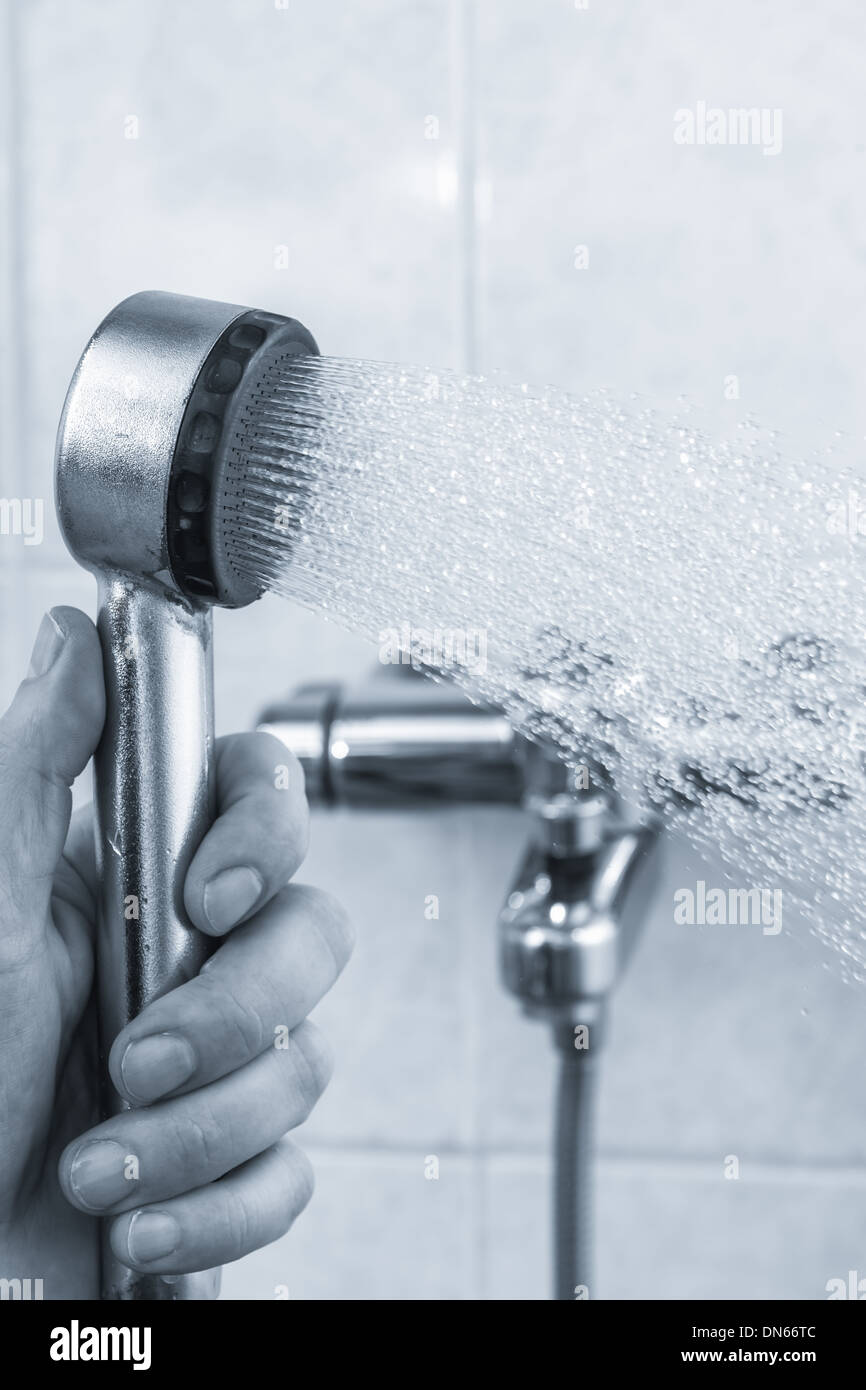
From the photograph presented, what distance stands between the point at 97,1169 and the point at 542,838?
0.18 metres

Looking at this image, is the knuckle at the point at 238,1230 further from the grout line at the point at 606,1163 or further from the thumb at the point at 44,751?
the grout line at the point at 606,1163

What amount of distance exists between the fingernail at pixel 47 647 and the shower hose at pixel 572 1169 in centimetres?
24

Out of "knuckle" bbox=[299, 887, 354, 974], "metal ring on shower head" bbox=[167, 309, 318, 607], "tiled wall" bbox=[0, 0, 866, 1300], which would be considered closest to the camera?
"metal ring on shower head" bbox=[167, 309, 318, 607]

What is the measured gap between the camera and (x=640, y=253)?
0.46 m

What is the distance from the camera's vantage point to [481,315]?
0.47 m

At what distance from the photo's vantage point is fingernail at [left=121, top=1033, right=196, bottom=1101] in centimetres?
28

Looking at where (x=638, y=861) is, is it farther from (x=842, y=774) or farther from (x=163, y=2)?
(x=163, y=2)

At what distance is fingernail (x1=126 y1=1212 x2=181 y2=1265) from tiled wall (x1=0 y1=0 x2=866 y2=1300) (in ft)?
0.72

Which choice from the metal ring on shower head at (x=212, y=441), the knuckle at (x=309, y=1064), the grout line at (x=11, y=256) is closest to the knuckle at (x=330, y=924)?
the knuckle at (x=309, y=1064)

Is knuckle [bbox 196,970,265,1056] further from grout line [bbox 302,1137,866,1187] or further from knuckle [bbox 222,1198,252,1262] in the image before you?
grout line [bbox 302,1137,866,1187]

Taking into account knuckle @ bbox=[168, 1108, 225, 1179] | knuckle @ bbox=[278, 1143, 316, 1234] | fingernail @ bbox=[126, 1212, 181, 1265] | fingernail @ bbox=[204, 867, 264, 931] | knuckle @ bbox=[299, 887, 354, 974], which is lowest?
knuckle @ bbox=[278, 1143, 316, 1234]

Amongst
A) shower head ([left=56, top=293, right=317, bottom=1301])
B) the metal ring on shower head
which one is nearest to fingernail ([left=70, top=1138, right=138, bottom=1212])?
shower head ([left=56, top=293, right=317, bottom=1301])

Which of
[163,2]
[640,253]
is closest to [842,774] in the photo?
[640,253]

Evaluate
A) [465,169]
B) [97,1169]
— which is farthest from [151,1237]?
[465,169]
